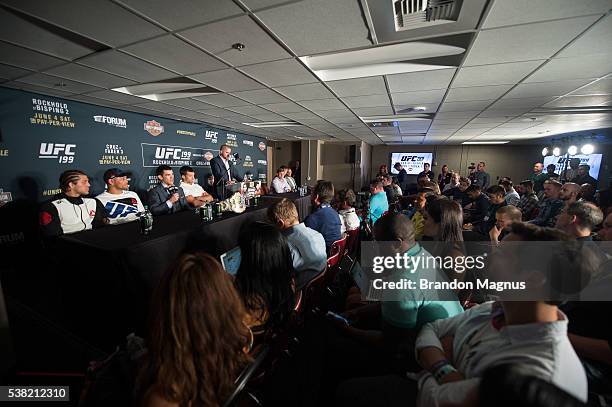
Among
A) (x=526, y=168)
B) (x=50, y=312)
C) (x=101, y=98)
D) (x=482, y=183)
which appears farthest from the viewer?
(x=526, y=168)

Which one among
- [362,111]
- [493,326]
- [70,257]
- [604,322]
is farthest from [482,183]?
[70,257]

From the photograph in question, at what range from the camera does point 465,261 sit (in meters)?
1.82

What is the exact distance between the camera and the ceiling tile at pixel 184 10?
144cm

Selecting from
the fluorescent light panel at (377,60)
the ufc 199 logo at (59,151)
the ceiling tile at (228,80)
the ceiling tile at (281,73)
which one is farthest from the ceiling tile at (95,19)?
the ufc 199 logo at (59,151)

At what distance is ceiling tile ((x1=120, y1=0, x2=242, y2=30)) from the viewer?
4.73 ft

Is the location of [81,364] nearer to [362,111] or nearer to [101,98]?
[101,98]

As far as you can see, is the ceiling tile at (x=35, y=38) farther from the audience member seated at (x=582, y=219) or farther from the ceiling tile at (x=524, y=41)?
the audience member seated at (x=582, y=219)

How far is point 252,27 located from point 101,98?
3.42 metres

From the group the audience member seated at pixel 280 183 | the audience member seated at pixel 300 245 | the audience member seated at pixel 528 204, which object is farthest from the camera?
the audience member seated at pixel 280 183

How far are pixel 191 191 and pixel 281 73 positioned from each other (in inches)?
92.2

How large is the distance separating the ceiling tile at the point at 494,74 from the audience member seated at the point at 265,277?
2.58 metres

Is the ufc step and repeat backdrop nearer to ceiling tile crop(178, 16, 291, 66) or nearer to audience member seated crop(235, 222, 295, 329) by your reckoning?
ceiling tile crop(178, 16, 291, 66)

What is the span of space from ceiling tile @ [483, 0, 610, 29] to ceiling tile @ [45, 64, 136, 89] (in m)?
3.62

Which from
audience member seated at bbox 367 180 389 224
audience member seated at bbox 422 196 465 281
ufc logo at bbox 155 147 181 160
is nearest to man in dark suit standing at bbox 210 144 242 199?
ufc logo at bbox 155 147 181 160
